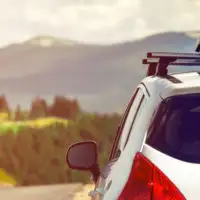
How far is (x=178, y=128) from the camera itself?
3703 mm

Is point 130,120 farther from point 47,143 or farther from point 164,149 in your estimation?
point 47,143

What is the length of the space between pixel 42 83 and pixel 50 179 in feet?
10.7

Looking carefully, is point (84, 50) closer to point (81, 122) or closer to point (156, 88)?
point (81, 122)

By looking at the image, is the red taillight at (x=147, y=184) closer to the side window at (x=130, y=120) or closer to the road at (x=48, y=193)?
the side window at (x=130, y=120)

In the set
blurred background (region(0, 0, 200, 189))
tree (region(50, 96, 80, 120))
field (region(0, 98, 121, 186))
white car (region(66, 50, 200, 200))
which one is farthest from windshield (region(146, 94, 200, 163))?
tree (region(50, 96, 80, 120))

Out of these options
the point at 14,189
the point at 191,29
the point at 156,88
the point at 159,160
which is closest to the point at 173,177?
the point at 159,160

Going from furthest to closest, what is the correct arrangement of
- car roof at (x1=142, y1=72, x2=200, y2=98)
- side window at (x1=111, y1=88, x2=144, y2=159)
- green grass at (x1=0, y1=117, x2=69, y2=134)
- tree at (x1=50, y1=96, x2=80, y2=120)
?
tree at (x1=50, y1=96, x2=80, y2=120) < green grass at (x1=0, y1=117, x2=69, y2=134) < side window at (x1=111, y1=88, x2=144, y2=159) < car roof at (x1=142, y1=72, x2=200, y2=98)

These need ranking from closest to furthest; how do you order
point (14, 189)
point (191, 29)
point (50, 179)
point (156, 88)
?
point (156, 88) < point (14, 189) < point (50, 179) < point (191, 29)

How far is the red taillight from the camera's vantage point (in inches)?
137

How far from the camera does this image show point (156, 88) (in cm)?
398

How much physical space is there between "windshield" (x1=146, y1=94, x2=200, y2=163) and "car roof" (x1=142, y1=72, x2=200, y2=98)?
0.10 feet

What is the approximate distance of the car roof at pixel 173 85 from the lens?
148 inches

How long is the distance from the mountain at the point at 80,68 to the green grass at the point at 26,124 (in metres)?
0.71

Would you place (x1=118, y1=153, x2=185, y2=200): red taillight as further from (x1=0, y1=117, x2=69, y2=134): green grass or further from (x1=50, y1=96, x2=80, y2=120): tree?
(x1=50, y1=96, x2=80, y2=120): tree
